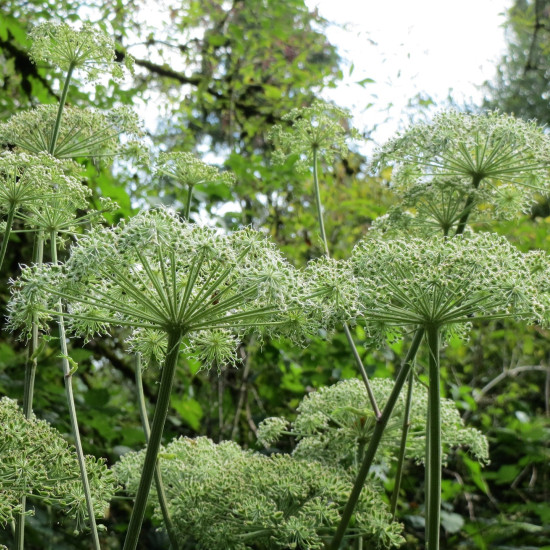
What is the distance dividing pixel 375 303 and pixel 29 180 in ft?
3.86

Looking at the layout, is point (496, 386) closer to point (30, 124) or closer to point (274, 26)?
point (274, 26)

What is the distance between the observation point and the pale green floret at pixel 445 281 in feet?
6.03

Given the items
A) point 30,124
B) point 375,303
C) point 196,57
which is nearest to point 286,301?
point 375,303

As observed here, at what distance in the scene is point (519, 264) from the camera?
1921 mm

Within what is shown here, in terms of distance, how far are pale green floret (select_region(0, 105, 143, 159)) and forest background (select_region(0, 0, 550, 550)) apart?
1.99 feet

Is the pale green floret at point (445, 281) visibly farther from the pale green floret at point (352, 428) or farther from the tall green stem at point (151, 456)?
the pale green floret at point (352, 428)

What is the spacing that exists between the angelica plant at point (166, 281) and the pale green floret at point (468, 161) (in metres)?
1.20

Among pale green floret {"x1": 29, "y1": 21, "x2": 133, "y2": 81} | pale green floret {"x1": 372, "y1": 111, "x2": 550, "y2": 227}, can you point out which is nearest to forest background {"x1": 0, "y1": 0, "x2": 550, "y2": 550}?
pale green floret {"x1": 29, "y1": 21, "x2": 133, "y2": 81}

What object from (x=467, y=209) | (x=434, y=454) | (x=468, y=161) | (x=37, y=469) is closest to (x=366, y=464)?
(x=434, y=454)

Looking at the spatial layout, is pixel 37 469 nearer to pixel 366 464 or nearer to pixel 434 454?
pixel 366 464

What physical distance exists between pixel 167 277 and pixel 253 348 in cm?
349

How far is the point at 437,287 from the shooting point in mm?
1878

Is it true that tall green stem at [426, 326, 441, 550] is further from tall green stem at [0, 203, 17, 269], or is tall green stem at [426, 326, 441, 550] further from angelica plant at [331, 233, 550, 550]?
tall green stem at [0, 203, 17, 269]

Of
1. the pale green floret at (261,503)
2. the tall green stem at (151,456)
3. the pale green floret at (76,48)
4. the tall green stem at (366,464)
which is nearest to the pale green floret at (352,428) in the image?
the pale green floret at (261,503)
